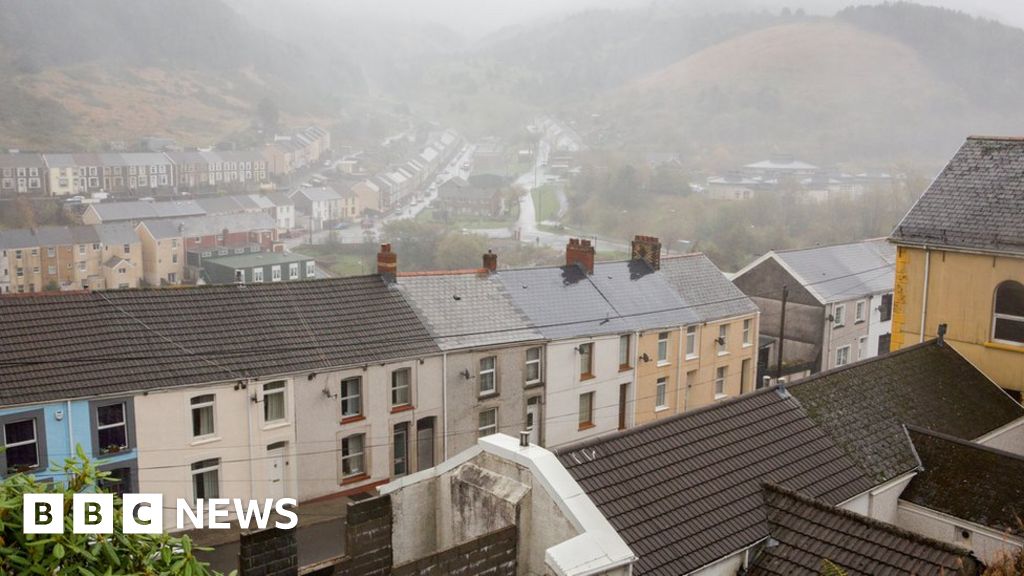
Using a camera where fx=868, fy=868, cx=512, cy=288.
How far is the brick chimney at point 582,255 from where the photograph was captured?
3494cm

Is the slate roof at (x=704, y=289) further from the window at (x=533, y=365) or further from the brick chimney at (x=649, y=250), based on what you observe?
the window at (x=533, y=365)

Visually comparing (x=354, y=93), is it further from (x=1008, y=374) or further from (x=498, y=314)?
(x=1008, y=374)

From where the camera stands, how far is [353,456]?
26.7 metres

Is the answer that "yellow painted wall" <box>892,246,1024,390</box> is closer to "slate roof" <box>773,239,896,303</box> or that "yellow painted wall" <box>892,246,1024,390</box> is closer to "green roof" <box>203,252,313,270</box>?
"slate roof" <box>773,239,896,303</box>

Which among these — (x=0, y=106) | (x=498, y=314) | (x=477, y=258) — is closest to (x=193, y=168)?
(x=0, y=106)

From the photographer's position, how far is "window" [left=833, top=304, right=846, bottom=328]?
138 ft

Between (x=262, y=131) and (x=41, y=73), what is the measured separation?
99.0 feet

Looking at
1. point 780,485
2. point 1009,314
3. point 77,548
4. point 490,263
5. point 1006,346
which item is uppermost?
point 77,548

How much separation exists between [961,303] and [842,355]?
76.9 ft

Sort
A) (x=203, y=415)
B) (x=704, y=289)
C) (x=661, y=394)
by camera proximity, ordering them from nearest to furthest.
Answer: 1. (x=203, y=415)
2. (x=661, y=394)
3. (x=704, y=289)

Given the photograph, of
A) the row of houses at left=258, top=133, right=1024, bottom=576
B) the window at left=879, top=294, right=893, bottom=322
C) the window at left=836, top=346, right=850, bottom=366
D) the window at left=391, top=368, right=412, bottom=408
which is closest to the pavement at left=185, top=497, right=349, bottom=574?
the window at left=391, top=368, right=412, bottom=408

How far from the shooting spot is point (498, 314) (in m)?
30.4

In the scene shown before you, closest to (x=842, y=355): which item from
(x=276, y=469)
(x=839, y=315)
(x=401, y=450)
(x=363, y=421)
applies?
(x=839, y=315)

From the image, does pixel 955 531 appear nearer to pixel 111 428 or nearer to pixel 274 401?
pixel 274 401
